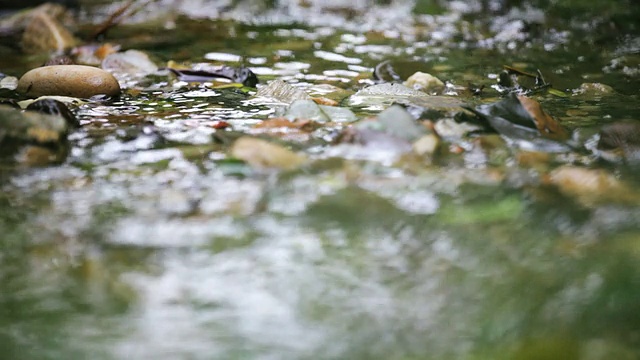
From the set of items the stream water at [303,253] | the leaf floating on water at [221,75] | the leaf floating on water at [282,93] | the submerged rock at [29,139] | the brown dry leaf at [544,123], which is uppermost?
the submerged rock at [29,139]

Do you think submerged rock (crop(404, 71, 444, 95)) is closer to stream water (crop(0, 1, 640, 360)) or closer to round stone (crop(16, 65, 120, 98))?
stream water (crop(0, 1, 640, 360))

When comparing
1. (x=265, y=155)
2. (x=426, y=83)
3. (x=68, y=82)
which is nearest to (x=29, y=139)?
(x=265, y=155)

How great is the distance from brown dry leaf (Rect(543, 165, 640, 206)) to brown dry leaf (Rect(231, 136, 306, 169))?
63 centimetres

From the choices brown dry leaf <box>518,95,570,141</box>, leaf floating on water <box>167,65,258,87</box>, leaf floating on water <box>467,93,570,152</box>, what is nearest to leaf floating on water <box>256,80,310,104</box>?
leaf floating on water <box>167,65,258,87</box>

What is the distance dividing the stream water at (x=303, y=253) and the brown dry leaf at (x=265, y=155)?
0.14ft

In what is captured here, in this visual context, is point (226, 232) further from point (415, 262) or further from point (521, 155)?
point (521, 155)

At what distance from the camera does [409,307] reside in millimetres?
1021

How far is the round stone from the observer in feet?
7.39

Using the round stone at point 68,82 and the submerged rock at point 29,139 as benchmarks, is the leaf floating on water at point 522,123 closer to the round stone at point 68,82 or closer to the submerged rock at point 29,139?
the submerged rock at point 29,139

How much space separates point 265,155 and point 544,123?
0.84 meters

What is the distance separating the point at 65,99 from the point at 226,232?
121 centimetres

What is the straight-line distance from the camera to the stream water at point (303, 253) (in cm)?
95

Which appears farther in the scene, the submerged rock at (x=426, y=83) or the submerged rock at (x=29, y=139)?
the submerged rock at (x=426, y=83)

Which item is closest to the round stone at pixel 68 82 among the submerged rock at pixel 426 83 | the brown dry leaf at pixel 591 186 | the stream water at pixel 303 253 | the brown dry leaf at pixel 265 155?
the stream water at pixel 303 253
